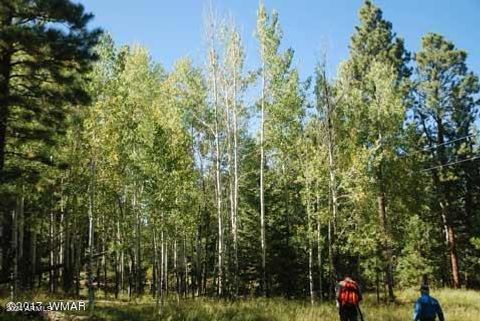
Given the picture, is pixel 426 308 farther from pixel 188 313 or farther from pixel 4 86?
pixel 4 86

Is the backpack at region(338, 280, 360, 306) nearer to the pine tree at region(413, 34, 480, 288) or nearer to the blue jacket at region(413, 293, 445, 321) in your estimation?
the blue jacket at region(413, 293, 445, 321)

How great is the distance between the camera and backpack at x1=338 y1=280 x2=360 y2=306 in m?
12.3

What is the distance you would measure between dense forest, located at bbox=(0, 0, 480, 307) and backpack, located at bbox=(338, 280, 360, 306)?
6.60 meters

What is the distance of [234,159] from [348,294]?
40.0ft

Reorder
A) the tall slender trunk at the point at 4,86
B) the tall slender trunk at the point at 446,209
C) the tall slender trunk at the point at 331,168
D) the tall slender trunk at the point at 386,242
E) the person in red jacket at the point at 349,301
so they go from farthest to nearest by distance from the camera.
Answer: the tall slender trunk at the point at 446,209 < the tall slender trunk at the point at 386,242 < the tall slender trunk at the point at 331,168 < the tall slender trunk at the point at 4,86 < the person in red jacket at the point at 349,301

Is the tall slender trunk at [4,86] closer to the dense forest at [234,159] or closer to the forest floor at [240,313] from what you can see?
the dense forest at [234,159]

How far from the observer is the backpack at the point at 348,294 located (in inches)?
484

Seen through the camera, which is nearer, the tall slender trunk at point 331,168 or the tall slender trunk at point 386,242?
the tall slender trunk at point 331,168

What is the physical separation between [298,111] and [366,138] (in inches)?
198

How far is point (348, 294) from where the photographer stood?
12.4 meters

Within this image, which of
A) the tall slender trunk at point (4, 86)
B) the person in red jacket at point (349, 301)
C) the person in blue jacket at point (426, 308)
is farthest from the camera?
the tall slender trunk at point (4, 86)

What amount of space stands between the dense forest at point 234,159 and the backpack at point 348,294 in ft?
21.7

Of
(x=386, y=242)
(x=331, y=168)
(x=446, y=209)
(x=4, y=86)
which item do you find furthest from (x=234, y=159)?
(x=446, y=209)

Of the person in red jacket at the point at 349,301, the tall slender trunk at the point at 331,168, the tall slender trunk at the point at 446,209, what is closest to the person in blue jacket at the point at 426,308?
the person in red jacket at the point at 349,301
